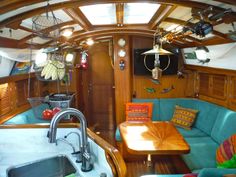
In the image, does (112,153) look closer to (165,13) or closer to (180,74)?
(165,13)

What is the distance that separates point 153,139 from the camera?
2.50m

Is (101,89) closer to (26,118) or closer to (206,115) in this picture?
(26,118)

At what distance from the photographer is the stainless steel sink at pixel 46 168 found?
1530mm

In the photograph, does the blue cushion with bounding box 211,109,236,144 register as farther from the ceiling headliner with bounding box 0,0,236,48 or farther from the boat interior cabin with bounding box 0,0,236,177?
the ceiling headliner with bounding box 0,0,236,48

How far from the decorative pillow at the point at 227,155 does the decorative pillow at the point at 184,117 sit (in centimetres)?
119

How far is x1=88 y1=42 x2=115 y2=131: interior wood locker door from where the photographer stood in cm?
499

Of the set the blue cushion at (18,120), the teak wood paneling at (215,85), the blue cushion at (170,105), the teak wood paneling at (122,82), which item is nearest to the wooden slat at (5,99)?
the blue cushion at (18,120)

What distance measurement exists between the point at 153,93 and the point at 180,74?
63cm

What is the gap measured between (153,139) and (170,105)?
1507 mm

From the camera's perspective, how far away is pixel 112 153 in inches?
49.3

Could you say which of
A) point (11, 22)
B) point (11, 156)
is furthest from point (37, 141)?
point (11, 22)

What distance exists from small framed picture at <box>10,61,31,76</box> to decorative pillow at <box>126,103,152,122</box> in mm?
1779

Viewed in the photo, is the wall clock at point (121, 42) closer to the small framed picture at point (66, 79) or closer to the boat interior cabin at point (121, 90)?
the boat interior cabin at point (121, 90)

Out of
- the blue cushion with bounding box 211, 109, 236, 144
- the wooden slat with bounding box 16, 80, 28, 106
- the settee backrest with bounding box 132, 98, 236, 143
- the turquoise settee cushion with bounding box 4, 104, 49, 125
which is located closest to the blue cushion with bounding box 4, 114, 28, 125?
the turquoise settee cushion with bounding box 4, 104, 49, 125
